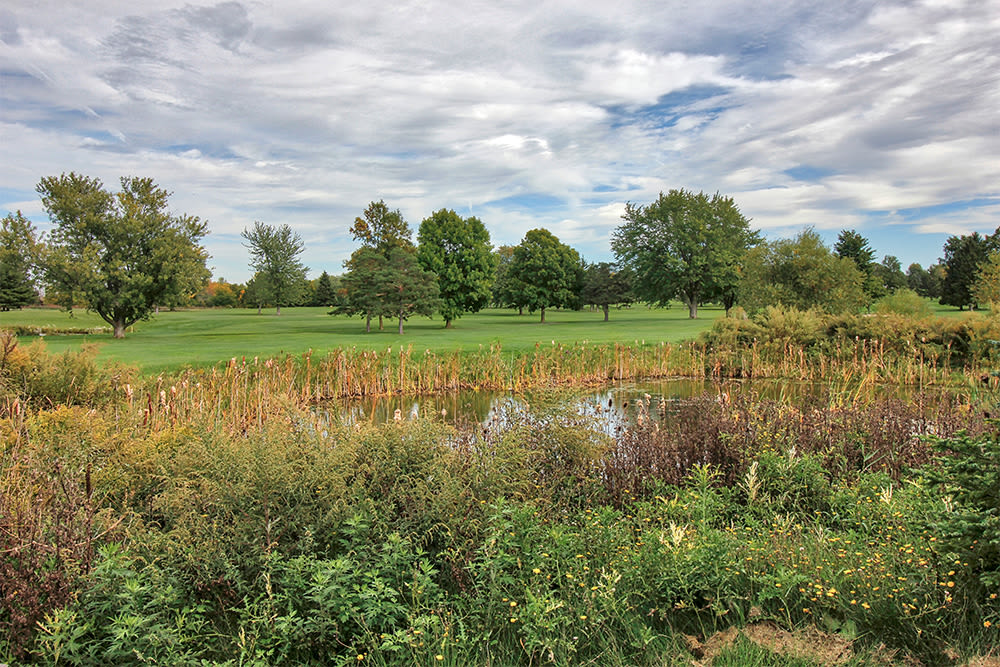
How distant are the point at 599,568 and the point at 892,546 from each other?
1.96 meters

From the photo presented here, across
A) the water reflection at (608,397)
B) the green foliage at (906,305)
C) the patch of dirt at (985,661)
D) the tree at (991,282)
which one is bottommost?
the water reflection at (608,397)

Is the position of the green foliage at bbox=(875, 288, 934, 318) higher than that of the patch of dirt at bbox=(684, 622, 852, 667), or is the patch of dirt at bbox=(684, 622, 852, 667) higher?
the green foliage at bbox=(875, 288, 934, 318)

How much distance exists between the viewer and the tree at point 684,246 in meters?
53.4

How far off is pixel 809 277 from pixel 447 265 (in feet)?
76.8

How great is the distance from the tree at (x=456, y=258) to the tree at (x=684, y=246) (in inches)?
642

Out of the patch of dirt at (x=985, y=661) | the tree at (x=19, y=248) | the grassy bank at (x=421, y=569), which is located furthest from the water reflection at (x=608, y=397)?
the tree at (x=19, y=248)

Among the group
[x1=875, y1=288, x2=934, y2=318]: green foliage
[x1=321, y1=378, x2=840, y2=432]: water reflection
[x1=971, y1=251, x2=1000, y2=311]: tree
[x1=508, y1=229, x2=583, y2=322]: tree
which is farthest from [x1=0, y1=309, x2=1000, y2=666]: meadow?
[x1=508, y1=229, x2=583, y2=322]: tree

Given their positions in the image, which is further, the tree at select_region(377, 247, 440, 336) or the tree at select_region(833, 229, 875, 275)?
the tree at select_region(833, 229, 875, 275)

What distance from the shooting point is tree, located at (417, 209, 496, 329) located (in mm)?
43375

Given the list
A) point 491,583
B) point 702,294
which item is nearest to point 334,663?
point 491,583

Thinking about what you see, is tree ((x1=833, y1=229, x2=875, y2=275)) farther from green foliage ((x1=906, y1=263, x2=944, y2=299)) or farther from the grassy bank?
the grassy bank

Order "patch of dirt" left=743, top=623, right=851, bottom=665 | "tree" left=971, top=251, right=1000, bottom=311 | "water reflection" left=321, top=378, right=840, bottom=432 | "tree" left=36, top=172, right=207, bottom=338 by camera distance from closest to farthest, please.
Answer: "patch of dirt" left=743, top=623, right=851, bottom=665
"water reflection" left=321, top=378, right=840, bottom=432
"tree" left=36, top=172, right=207, bottom=338
"tree" left=971, top=251, right=1000, bottom=311

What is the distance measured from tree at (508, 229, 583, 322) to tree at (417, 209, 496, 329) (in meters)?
7.11

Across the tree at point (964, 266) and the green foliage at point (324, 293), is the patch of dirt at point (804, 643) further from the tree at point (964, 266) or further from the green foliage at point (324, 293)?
the green foliage at point (324, 293)
